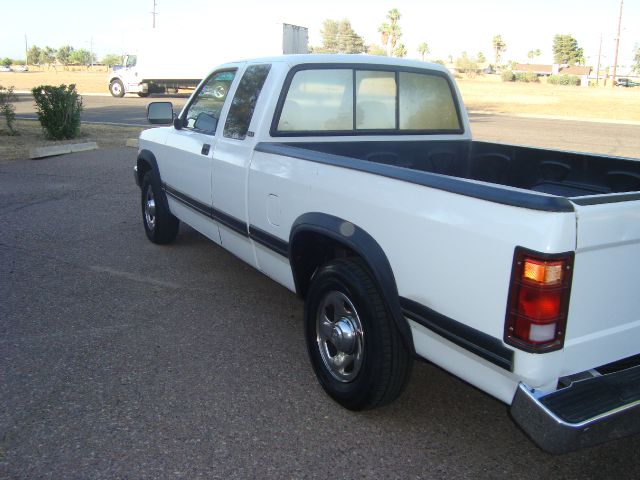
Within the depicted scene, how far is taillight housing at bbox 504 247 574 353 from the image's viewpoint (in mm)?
2094

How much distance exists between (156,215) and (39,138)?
10.5 metres

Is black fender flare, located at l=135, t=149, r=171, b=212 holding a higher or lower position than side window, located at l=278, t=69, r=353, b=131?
lower

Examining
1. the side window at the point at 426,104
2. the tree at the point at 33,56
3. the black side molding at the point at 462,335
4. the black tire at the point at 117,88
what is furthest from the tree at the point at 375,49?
the black side molding at the point at 462,335

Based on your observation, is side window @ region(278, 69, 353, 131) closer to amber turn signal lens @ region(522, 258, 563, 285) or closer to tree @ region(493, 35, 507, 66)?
amber turn signal lens @ region(522, 258, 563, 285)

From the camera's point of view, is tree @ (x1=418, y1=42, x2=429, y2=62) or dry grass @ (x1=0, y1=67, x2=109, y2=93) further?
tree @ (x1=418, y1=42, x2=429, y2=62)

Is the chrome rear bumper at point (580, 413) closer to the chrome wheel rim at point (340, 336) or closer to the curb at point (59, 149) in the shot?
the chrome wheel rim at point (340, 336)

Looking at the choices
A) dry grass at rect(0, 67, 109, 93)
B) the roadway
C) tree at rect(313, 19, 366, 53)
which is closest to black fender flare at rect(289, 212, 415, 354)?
the roadway

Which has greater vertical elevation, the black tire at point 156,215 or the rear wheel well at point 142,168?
the rear wheel well at point 142,168

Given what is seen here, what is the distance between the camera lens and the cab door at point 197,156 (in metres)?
→ 4.68

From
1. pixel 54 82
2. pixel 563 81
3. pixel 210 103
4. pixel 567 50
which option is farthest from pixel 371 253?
pixel 567 50

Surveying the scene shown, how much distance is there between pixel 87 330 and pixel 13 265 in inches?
74.0

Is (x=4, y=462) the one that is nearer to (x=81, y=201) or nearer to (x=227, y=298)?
(x=227, y=298)

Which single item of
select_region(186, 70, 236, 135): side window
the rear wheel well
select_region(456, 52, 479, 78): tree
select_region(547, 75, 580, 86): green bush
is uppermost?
select_region(456, 52, 479, 78): tree

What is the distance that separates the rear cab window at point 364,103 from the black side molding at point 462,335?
75.5 inches
